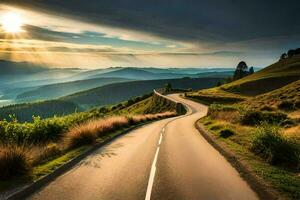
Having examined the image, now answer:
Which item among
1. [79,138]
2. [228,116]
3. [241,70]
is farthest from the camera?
[241,70]

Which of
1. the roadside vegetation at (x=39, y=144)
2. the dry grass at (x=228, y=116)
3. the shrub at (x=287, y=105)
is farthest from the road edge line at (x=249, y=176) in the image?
the shrub at (x=287, y=105)

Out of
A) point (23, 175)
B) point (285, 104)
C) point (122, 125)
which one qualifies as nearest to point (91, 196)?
point (23, 175)

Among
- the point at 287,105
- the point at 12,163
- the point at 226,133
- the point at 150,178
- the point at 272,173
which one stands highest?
the point at 12,163

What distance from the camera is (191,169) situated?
1268cm

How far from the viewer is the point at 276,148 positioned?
12992 millimetres

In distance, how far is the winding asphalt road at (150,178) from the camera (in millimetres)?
9258

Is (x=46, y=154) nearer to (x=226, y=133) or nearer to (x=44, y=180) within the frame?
(x=44, y=180)

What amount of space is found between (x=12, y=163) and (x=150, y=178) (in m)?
4.06

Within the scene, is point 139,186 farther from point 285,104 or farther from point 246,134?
point 285,104

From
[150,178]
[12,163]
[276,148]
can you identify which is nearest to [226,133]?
[276,148]

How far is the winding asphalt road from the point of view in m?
9.26

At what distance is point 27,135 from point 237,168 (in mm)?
12561

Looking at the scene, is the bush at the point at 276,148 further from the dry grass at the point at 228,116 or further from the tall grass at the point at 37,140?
the dry grass at the point at 228,116

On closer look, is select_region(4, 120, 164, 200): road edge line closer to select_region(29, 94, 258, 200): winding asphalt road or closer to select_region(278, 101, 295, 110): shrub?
select_region(29, 94, 258, 200): winding asphalt road
